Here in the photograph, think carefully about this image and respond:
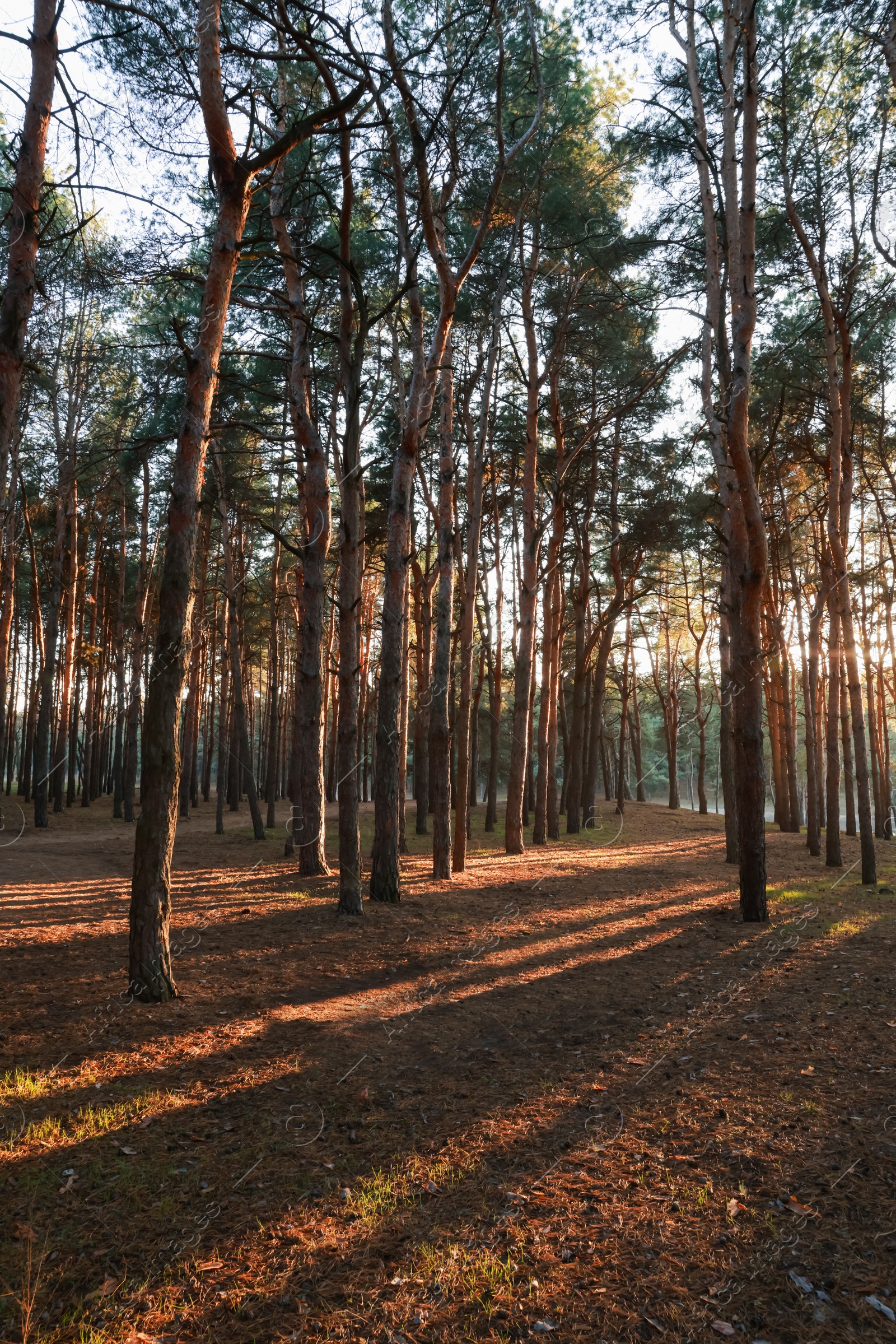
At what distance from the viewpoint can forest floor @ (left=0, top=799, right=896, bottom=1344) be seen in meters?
2.47

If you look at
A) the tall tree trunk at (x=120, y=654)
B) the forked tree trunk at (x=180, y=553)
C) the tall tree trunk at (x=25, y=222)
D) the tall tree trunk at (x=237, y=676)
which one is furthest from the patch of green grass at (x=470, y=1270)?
the tall tree trunk at (x=120, y=654)

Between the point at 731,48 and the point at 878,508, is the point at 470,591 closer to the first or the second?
the point at 731,48

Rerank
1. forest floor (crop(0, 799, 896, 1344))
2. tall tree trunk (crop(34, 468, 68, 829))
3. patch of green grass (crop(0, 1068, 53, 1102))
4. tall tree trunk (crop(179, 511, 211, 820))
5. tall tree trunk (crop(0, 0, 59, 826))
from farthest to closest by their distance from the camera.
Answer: tall tree trunk (crop(179, 511, 211, 820)), tall tree trunk (crop(34, 468, 68, 829)), tall tree trunk (crop(0, 0, 59, 826)), patch of green grass (crop(0, 1068, 53, 1102)), forest floor (crop(0, 799, 896, 1344))

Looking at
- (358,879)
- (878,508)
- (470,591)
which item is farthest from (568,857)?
(878,508)

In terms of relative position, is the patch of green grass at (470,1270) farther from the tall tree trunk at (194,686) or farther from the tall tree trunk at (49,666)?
the tall tree trunk at (49,666)

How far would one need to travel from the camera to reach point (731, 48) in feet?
28.9

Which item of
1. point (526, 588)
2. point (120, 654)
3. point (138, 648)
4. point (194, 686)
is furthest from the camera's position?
point (194, 686)

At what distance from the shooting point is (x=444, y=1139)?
360cm

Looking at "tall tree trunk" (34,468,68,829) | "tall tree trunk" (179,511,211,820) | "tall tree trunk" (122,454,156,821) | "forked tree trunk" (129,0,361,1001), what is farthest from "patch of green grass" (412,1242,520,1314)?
"tall tree trunk" (34,468,68,829)

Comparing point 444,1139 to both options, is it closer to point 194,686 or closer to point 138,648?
point 138,648

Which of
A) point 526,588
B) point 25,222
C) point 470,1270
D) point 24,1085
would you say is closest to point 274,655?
point 526,588

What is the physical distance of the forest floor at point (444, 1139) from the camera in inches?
97.4

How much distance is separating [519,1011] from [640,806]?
24.4 meters

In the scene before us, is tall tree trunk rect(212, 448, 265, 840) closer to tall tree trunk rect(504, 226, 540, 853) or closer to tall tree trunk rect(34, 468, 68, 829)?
tall tree trunk rect(34, 468, 68, 829)
